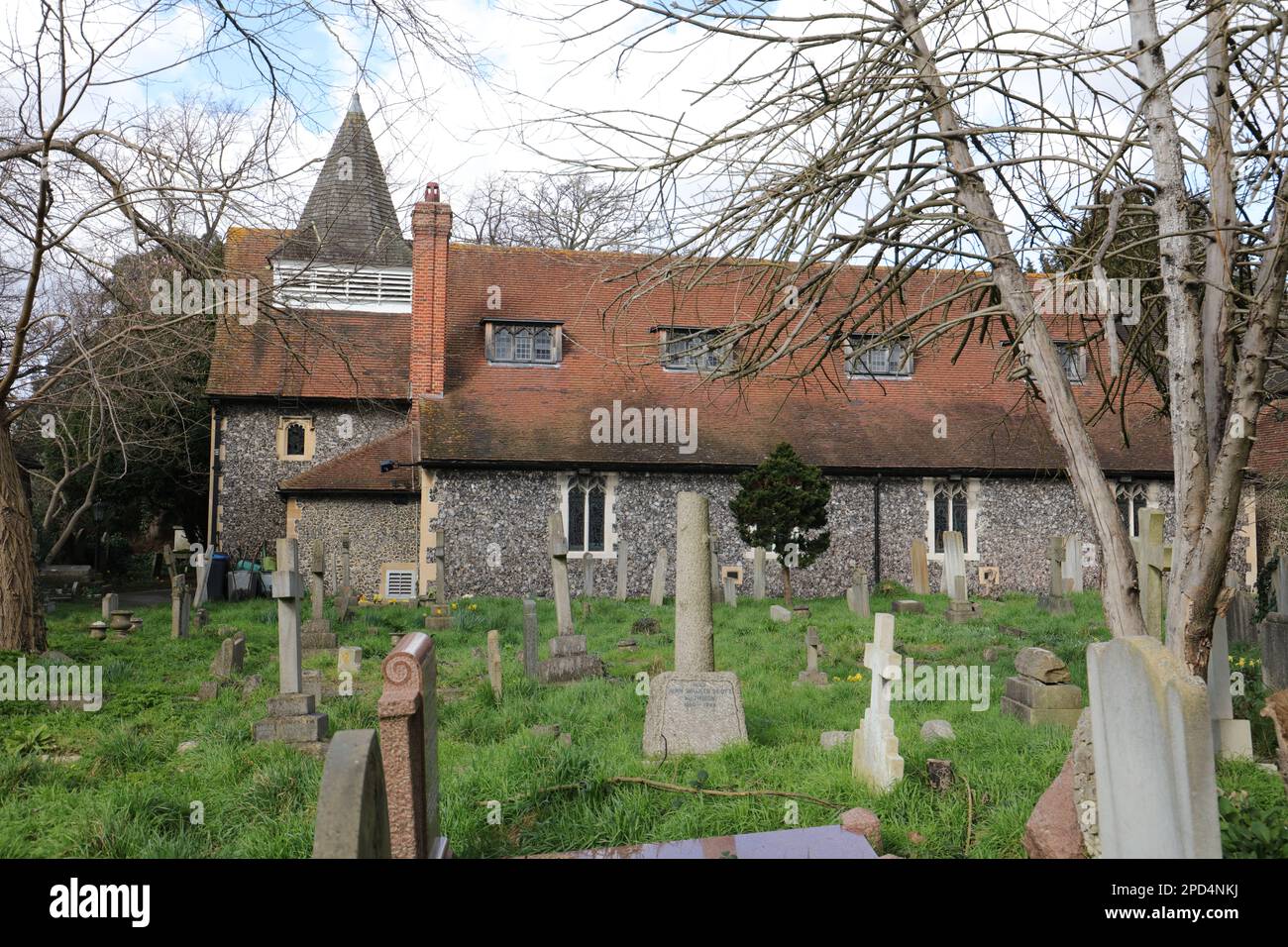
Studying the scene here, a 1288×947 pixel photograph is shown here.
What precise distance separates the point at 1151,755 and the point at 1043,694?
456cm

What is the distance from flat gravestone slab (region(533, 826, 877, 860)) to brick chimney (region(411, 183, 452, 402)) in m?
16.3

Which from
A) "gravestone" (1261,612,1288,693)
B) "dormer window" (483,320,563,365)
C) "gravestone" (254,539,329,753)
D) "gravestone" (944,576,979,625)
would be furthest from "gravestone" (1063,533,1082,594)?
"gravestone" (254,539,329,753)

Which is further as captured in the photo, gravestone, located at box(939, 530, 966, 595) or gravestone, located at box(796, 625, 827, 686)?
gravestone, located at box(939, 530, 966, 595)

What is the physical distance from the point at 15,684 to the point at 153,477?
19526 mm

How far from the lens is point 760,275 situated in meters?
5.66

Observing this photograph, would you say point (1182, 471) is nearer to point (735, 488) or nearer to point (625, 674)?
point (625, 674)

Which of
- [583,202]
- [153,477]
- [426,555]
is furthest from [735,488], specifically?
[153,477]

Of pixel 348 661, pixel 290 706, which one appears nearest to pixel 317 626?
pixel 348 661

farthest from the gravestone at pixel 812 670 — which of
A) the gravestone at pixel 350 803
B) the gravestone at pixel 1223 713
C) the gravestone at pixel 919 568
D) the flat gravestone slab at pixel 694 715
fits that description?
the gravestone at pixel 919 568

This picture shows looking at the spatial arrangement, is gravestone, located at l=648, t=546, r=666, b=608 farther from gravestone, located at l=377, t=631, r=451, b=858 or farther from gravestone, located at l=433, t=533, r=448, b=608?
gravestone, located at l=377, t=631, r=451, b=858

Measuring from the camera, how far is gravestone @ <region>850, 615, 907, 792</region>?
5957mm

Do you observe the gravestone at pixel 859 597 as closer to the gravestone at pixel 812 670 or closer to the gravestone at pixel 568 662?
the gravestone at pixel 812 670

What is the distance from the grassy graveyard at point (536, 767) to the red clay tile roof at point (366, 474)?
868 cm

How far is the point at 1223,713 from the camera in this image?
7109mm
